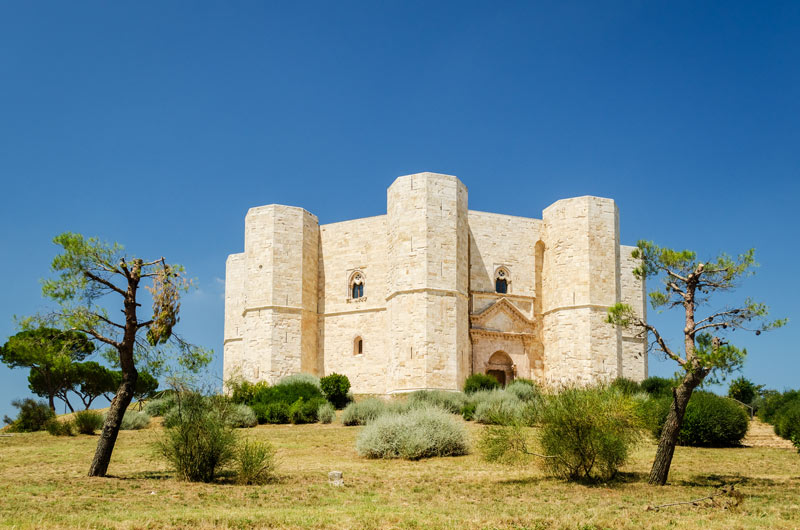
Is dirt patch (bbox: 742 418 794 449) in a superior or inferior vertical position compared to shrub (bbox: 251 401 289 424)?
inferior

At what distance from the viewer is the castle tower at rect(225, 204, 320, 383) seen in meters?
29.2

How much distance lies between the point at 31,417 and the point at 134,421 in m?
5.36

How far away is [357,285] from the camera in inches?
1219

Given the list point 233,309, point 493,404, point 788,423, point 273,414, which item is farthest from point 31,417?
point 788,423

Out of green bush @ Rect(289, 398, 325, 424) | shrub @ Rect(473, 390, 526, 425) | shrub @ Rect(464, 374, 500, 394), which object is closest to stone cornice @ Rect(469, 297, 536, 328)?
shrub @ Rect(464, 374, 500, 394)

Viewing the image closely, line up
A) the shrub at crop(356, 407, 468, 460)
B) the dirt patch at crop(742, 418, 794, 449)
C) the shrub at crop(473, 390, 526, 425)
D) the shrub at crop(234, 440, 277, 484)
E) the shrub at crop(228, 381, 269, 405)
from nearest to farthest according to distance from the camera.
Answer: the shrub at crop(234, 440, 277, 484) → the shrub at crop(356, 407, 468, 460) → the dirt patch at crop(742, 418, 794, 449) → the shrub at crop(473, 390, 526, 425) → the shrub at crop(228, 381, 269, 405)

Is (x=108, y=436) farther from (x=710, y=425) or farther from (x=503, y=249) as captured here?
(x=503, y=249)

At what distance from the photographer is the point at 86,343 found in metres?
12.5

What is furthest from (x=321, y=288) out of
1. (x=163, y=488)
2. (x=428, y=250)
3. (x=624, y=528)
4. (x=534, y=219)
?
(x=624, y=528)

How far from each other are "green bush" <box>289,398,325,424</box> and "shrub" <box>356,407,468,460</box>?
25.2 ft

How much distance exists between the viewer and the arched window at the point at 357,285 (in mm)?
30766

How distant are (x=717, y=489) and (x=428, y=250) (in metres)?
17.6

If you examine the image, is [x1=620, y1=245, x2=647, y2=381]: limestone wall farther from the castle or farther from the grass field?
the grass field

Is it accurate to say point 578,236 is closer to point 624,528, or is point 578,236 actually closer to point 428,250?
point 428,250
